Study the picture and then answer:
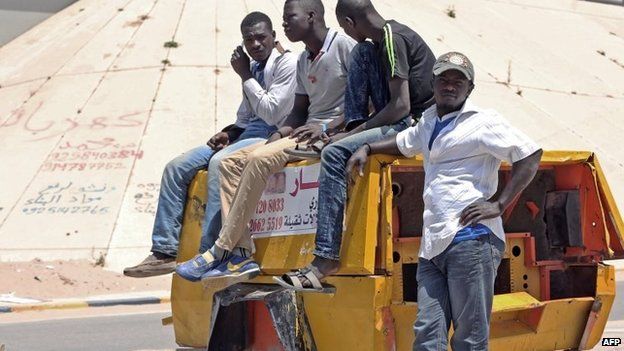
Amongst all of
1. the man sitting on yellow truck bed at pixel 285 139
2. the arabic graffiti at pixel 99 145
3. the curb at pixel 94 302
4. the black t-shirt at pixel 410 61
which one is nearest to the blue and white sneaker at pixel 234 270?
the man sitting on yellow truck bed at pixel 285 139

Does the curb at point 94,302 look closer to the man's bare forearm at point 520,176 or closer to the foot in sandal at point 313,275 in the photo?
the foot in sandal at point 313,275

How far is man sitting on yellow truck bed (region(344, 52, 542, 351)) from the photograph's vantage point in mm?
4855

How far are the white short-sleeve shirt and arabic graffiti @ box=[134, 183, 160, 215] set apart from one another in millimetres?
13763

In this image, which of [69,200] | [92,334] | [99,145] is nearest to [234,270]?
[92,334]

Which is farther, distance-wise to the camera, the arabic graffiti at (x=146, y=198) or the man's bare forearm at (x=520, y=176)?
the arabic graffiti at (x=146, y=198)

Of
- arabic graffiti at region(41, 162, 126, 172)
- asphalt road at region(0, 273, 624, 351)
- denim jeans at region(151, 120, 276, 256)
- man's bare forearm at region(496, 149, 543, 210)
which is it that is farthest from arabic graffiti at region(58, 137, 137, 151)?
man's bare forearm at region(496, 149, 543, 210)

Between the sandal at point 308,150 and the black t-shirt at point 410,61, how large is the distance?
590 mm

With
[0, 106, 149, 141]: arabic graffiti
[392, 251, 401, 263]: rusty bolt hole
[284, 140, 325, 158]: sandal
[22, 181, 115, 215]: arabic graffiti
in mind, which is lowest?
[22, 181, 115, 215]: arabic graffiti

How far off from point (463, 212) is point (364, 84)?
1.61 meters

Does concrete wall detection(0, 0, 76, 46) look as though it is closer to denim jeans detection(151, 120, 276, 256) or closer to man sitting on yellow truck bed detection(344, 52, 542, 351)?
denim jeans detection(151, 120, 276, 256)

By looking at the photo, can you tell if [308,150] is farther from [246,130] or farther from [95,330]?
[95,330]

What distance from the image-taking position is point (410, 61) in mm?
6031

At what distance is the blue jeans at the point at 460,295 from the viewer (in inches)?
191

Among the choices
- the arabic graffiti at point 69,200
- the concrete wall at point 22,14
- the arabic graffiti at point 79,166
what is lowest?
the arabic graffiti at point 69,200
